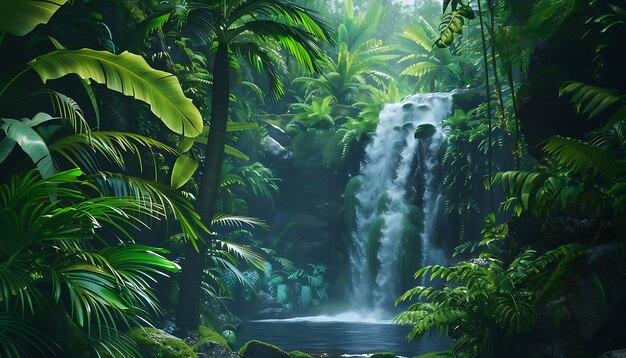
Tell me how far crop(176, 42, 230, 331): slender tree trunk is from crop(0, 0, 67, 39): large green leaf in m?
2.80

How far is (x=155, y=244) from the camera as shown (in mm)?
9016

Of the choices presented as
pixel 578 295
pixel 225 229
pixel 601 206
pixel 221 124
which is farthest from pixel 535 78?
pixel 225 229

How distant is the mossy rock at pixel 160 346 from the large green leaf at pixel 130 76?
2414 millimetres

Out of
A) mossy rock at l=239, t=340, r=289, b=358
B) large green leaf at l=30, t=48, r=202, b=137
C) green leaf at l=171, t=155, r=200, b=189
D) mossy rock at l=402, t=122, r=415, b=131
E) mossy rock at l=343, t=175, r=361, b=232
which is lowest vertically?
mossy rock at l=239, t=340, r=289, b=358

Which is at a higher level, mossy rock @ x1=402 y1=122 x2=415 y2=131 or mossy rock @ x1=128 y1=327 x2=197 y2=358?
mossy rock @ x1=402 y1=122 x2=415 y2=131

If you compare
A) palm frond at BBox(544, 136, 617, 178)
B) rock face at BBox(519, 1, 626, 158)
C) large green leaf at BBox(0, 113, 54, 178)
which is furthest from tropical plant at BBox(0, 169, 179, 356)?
rock face at BBox(519, 1, 626, 158)

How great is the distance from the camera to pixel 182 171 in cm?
798

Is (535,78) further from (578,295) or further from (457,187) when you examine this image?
(457,187)

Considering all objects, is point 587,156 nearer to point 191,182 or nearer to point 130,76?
point 130,76

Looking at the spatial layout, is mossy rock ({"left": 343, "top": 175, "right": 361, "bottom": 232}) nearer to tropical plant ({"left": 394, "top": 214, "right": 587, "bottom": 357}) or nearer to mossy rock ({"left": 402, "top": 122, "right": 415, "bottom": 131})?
mossy rock ({"left": 402, "top": 122, "right": 415, "bottom": 131})

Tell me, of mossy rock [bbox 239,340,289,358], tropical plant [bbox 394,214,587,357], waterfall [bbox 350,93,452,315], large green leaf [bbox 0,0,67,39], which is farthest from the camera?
waterfall [bbox 350,93,452,315]

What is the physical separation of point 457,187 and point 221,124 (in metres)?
8.07

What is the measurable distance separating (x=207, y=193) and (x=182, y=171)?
1.71 feet

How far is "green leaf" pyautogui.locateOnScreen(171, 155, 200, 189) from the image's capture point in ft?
26.1
